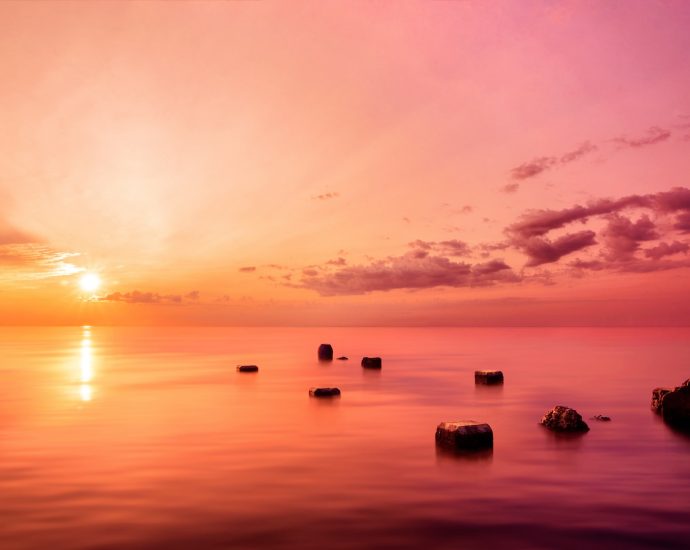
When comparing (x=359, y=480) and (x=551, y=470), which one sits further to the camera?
(x=551, y=470)

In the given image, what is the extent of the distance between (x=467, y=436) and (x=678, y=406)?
14244 mm

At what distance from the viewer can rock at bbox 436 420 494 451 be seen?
2414 cm

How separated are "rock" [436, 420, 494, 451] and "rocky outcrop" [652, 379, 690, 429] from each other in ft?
41.5

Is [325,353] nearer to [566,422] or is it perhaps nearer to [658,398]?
[658,398]

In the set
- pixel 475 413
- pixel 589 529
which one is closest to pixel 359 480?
pixel 589 529

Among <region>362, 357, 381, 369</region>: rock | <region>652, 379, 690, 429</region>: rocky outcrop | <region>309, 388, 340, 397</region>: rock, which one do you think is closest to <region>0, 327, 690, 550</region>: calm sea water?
<region>652, 379, 690, 429</region>: rocky outcrop

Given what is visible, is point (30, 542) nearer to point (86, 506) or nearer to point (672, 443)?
point (86, 506)

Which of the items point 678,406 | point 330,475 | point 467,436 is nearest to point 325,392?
point 467,436

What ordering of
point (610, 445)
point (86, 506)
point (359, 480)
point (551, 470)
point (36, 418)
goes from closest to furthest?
point (86, 506) → point (359, 480) → point (551, 470) → point (610, 445) → point (36, 418)

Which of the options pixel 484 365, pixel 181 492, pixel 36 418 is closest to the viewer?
pixel 181 492

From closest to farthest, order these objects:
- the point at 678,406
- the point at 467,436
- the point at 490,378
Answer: the point at 467,436
the point at 678,406
the point at 490,378

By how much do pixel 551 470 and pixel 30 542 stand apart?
16578mm

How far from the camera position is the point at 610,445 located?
2717cm

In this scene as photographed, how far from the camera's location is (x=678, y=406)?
31.9 metres
